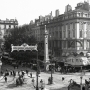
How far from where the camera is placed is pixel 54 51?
66.6m

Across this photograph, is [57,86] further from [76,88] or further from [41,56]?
[41,56]

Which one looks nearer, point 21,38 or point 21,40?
point 21,40

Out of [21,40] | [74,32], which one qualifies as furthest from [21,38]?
[74,32]

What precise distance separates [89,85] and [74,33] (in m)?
34.1

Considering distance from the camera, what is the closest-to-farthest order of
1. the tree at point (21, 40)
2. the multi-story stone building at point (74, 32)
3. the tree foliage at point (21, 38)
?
the tree at point (21, 40) → the multi-story stone building at point (74, 32) → the tree foliage at point (21, 38)

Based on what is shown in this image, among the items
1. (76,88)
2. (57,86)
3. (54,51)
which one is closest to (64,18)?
A: (54,51)

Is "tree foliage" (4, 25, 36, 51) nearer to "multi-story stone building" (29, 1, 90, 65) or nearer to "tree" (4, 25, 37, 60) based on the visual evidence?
"tree" (4, 25, 37, 60)

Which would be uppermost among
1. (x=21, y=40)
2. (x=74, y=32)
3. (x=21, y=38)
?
(x=74, y=32)

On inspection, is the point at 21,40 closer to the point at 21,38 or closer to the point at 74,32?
the point at 21,38

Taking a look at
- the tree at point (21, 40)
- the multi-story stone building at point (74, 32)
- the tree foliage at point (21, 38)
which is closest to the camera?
A: the tree at point (21, 40)

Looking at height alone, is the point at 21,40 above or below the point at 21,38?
below

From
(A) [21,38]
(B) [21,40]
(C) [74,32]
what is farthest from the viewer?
(A) [21,38]

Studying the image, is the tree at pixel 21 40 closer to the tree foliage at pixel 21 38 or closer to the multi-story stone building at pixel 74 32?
the tree foliage at pixel 21 38

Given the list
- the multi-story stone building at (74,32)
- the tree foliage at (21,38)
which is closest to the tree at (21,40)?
the tree foliage at (21,38)
